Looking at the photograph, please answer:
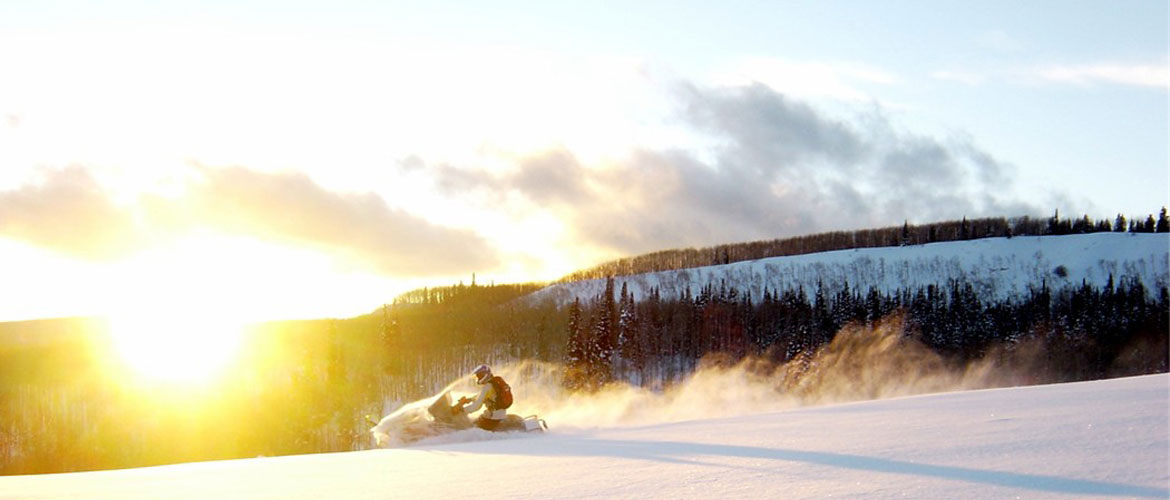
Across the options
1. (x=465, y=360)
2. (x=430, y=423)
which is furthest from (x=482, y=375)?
(x=465, y=360)

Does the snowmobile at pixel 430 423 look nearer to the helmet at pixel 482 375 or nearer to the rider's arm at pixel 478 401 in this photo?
the rider's arm at pixel 478 401

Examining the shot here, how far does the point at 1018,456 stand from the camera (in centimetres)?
704

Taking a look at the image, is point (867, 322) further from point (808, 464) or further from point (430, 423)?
point (808, 464)

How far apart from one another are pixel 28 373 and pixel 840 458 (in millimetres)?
157843

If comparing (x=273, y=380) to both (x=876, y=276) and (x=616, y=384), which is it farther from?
(x=876, y=276)

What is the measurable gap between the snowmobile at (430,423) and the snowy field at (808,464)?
6576mm

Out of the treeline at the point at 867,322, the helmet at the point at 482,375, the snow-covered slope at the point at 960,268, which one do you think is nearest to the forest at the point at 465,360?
the treeline at the point at 867,322

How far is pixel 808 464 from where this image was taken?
7539 millimetres

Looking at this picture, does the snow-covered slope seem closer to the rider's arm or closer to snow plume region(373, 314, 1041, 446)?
snow plume region(373, 314, 1041, 446)

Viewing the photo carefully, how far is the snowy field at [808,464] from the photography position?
6.22 metres

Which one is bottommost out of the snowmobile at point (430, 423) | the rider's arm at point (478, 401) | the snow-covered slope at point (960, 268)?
the snowmobile at point (430, 423)

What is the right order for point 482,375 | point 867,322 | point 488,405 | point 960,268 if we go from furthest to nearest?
point 960,268
point 867,322
point 482,375
point 488,405

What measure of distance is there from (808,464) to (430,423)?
12.6 metres

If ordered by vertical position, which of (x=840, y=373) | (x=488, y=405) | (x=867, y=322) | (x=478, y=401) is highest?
(x=867, y=322)
